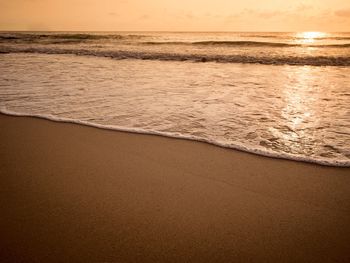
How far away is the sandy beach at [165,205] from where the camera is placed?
1.92m

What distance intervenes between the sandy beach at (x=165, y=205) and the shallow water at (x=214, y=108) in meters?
0.46

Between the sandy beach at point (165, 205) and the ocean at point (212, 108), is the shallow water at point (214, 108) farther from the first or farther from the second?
the sandy beach at point (165, 205)

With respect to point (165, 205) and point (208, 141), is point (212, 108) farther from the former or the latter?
A: point (165, 205)

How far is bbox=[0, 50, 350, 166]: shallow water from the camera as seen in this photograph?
3646mm

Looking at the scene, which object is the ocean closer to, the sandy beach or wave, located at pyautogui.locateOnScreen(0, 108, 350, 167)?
wave, located at pyautogui.locateOnScreen(0, 108, 350, 167)

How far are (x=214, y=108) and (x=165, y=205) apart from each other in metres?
2.98

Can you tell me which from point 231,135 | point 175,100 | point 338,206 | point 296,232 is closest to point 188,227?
point 296,232

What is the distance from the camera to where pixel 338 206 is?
93.7 inches

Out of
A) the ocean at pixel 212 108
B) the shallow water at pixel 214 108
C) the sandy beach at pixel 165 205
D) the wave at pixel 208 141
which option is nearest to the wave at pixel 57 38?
the shallow water at pixel 214 108

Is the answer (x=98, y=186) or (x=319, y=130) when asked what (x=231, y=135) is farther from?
(x=98, y=186)

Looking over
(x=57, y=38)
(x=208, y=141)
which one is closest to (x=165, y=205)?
(x=208, y=141)

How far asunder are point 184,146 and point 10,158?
1975 mm

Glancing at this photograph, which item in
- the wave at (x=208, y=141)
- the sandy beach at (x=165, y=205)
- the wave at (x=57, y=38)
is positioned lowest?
the sandy beach at (x=165, y=205)

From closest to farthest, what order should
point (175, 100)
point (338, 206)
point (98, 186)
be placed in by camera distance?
point (338, 206) → point (98, 186) → point (175, 100)
